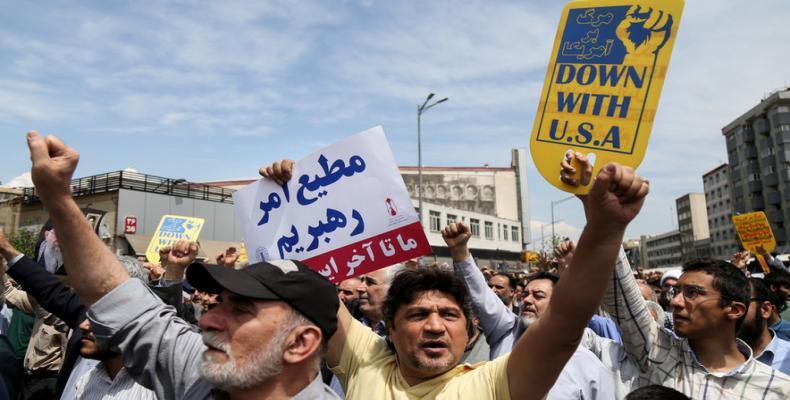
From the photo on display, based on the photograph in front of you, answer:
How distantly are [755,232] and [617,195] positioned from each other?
10505 millimetres

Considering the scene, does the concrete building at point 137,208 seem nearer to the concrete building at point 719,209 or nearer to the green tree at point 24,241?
the green tree at point 24,241

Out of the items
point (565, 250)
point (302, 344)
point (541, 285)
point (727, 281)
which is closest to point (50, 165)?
point (302, 344)

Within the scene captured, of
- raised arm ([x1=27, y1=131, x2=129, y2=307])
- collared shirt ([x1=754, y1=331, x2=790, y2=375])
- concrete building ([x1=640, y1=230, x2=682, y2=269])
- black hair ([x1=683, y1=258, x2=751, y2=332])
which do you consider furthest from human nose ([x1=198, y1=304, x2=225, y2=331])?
concrete building ([x1=640, y1=230, x2=682, y2=269])

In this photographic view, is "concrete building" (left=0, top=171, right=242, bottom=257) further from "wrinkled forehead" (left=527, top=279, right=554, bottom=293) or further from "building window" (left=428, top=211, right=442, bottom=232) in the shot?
"wrinkled forehead" (left=527, top=279, right=554, bottom=293)

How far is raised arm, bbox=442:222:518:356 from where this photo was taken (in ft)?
11.6

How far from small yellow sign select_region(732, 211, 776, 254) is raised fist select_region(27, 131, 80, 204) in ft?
36.3

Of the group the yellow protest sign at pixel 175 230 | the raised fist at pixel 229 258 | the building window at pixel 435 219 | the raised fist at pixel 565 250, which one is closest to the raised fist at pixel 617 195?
the raised fist at pixel 565 250

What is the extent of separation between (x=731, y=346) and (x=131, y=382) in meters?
3.03

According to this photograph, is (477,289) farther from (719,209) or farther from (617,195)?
(719,209)

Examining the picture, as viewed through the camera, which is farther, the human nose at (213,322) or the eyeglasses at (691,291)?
the eyeglasses at (691,291)

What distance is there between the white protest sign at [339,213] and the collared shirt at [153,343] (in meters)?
1.43

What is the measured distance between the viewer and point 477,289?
3562mm

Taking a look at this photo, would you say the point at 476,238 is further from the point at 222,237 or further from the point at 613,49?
the point at 613,49

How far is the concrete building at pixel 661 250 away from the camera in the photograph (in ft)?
418
